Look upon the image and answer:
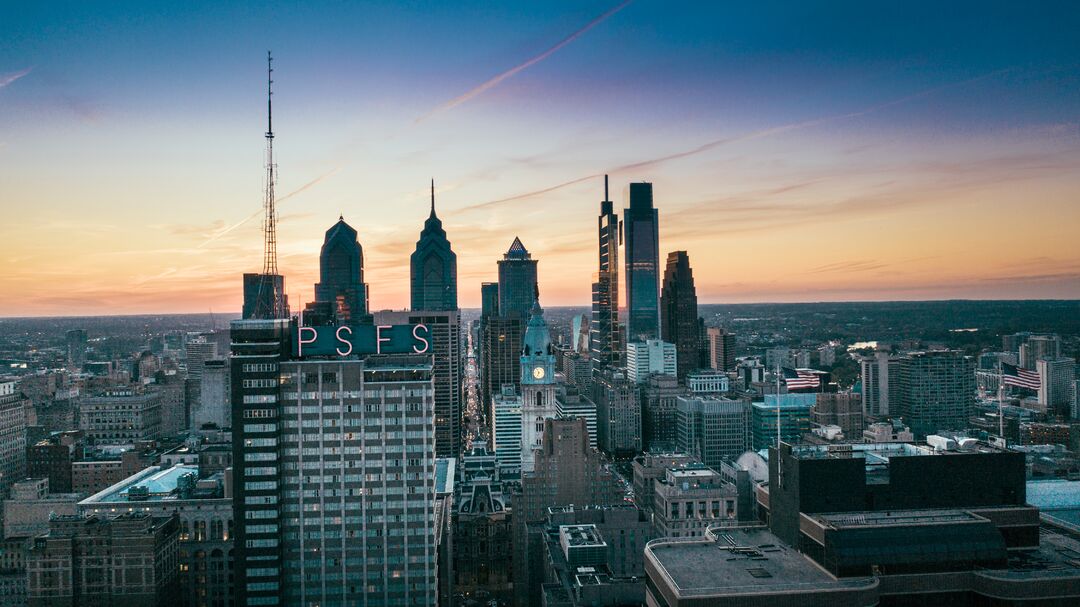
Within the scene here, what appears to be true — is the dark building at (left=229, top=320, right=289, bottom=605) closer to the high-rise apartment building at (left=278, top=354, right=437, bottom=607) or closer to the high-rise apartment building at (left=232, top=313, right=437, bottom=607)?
the high-rise apartment building at (left=232, top=313, right=437, bottom=607)

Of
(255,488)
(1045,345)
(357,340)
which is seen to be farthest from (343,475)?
(1045,345)

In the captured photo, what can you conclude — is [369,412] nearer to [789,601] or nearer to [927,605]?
[789,601]

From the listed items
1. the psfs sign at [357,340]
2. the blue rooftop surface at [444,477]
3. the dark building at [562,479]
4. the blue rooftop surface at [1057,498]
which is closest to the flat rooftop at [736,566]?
the psfs sign at [357,340]

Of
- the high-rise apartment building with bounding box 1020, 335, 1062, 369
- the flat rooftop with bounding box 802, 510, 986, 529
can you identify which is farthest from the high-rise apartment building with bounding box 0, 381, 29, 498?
the high-rise apartment building with bounding box 1020, 335, 1062, 369

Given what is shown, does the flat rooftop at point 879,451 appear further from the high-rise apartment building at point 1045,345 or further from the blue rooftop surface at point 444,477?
the high-rise apartment building at point 1045,345

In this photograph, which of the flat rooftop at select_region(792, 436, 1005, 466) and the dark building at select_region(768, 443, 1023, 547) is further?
the flat rooftop at select_region(792, 436, 1005, 466)

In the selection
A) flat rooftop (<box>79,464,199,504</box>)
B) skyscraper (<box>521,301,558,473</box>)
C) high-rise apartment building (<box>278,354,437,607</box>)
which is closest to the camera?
high-rise apartment building (<box>278,354,437,607</box>)

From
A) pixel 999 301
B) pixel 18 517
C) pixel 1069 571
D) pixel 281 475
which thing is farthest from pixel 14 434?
pixel 999 301
